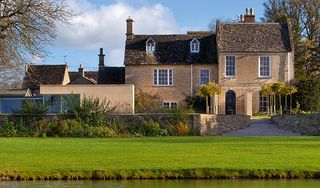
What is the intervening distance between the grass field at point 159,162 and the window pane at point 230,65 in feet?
91.3

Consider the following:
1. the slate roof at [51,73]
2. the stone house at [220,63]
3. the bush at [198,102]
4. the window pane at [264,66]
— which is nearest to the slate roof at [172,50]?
the stone house at [220,63]

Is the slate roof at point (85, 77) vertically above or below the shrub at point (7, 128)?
above

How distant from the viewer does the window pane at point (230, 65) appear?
54.3 metres

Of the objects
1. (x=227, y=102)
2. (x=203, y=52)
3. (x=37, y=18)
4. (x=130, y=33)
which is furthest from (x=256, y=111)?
(x=37, y=18)

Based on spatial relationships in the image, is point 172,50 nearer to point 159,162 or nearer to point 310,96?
point 310,96

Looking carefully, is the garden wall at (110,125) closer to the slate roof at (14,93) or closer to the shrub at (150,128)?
the shrub at (150,128)

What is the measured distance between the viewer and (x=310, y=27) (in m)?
64.4

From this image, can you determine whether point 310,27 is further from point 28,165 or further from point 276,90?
point 28,165

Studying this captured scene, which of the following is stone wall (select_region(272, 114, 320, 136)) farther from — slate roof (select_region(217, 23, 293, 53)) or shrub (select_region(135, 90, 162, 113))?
shrub (select_region(135, 90, 162, 113))

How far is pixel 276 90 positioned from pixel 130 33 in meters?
14.6

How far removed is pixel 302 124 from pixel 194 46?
1711 centimetres

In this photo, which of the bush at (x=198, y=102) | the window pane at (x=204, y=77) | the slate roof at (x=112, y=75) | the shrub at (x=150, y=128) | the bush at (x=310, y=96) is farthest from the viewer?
the slate roof at (x=112, y=75)

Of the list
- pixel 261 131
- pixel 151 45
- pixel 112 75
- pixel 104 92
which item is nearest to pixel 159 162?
pixel 261 131

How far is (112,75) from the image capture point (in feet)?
194
